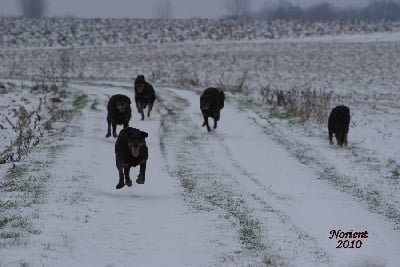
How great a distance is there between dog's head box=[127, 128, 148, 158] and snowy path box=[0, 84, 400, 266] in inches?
27.0

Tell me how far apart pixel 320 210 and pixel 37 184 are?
444cm

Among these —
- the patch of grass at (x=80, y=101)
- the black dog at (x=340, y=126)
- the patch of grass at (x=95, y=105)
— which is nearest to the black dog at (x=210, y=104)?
the black dog at (x=340, y=126)

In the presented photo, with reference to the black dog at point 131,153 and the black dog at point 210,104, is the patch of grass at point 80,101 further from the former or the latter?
the black dog at point 131,153

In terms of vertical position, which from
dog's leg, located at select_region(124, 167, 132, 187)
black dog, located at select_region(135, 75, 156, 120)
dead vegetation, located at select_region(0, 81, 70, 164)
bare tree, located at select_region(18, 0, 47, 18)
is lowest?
dead vegetation, located at select_region(0, 81, 70, 164)

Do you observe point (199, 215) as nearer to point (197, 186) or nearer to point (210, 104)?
point (197, 186)

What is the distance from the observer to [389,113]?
20.0m

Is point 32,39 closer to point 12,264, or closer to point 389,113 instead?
point 389,113

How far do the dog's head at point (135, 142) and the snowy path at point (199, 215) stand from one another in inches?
27.0

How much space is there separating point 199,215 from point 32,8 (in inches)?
7461

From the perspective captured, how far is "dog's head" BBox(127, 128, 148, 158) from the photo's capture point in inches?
344

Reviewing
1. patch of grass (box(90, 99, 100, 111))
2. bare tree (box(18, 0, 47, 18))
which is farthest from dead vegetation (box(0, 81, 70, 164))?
bare tree (box(18, 0, 47, 18))

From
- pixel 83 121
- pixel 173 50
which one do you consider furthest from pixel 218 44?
pixel 83 121

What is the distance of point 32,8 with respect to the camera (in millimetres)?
184000

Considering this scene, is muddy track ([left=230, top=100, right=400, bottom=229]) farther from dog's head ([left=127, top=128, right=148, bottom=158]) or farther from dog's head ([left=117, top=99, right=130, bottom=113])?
dog's head ([left=117, top=99, right=130, bottom=113])
